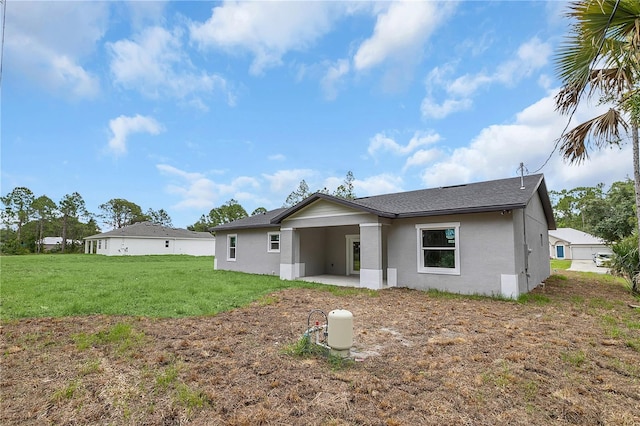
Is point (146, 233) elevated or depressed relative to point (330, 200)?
depressed

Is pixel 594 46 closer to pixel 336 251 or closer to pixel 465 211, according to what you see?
pixel 465 211

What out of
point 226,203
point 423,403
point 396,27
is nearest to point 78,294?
point 423,403

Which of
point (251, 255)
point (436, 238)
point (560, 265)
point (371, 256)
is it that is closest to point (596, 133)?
point (436, 238)

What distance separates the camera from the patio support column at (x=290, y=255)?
13281 mm

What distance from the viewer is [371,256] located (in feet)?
35.9

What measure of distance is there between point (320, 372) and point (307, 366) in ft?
0.82

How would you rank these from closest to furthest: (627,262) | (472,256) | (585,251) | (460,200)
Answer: (472,256) < (627,262) < (460,200) < (585,251)

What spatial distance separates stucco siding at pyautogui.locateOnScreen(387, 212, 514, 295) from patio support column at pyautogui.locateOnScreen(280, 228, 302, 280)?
4.59 metres

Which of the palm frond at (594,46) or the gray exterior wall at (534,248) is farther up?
the palm frond at (594,46)

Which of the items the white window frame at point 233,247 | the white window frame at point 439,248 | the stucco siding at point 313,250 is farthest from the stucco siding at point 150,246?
the white window frame at point 439,248

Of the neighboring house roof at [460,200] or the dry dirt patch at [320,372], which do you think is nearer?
the dry dirt patch at [320,372]

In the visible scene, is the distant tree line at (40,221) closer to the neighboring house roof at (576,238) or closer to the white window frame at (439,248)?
the white window frame at (439,248)

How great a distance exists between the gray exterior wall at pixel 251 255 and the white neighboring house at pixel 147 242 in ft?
62.9

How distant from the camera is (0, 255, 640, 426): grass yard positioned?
293 cm
